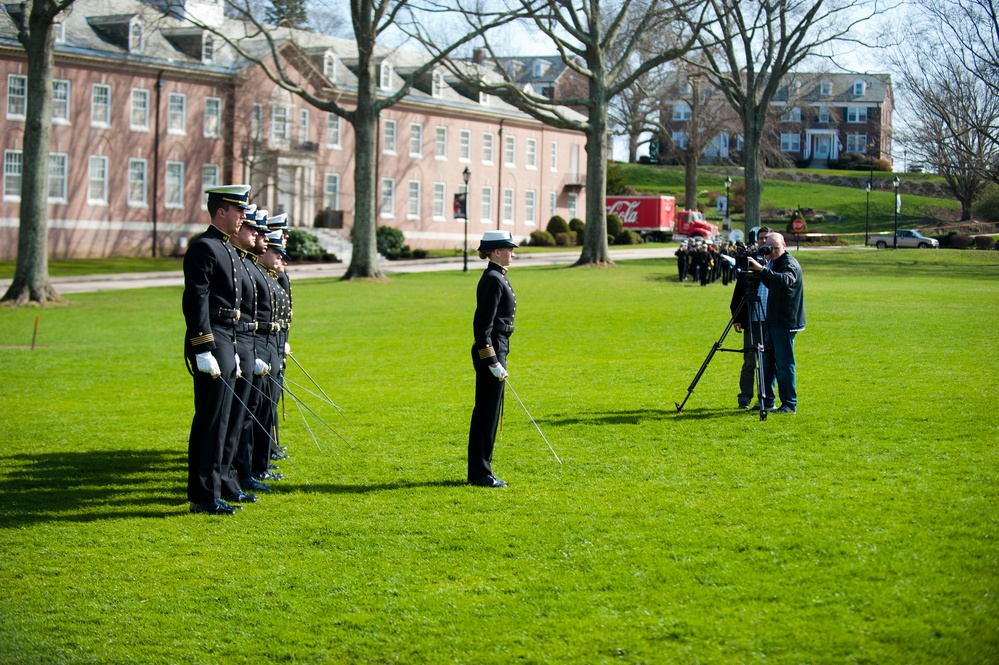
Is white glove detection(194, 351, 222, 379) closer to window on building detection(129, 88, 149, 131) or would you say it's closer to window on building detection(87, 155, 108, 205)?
window on building detection(87, 155, 108, 205)

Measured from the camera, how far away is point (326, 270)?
51656mm

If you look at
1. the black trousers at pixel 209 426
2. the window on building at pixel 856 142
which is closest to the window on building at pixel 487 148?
the window on building at pixel 856 142

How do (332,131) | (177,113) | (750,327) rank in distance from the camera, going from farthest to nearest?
(332,131), (177,113), (750,327)

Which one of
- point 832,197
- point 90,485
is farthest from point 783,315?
point 832,197

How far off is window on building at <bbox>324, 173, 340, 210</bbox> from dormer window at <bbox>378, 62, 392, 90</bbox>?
6323mm

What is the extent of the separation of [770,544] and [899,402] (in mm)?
6563

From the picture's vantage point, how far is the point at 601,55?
47469 millimetres

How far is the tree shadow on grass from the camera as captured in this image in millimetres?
9234

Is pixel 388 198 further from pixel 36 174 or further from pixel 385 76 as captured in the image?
pixel 36 174

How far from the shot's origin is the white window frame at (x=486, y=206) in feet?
238

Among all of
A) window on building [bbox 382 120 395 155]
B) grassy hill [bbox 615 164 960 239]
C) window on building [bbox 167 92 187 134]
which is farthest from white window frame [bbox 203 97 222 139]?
grassy hill [bbox 615 164 960 239]

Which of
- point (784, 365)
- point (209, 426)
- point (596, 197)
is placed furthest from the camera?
point (596, 197)

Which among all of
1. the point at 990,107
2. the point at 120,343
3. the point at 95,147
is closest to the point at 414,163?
the point at 95,147

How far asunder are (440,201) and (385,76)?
27.3ft
